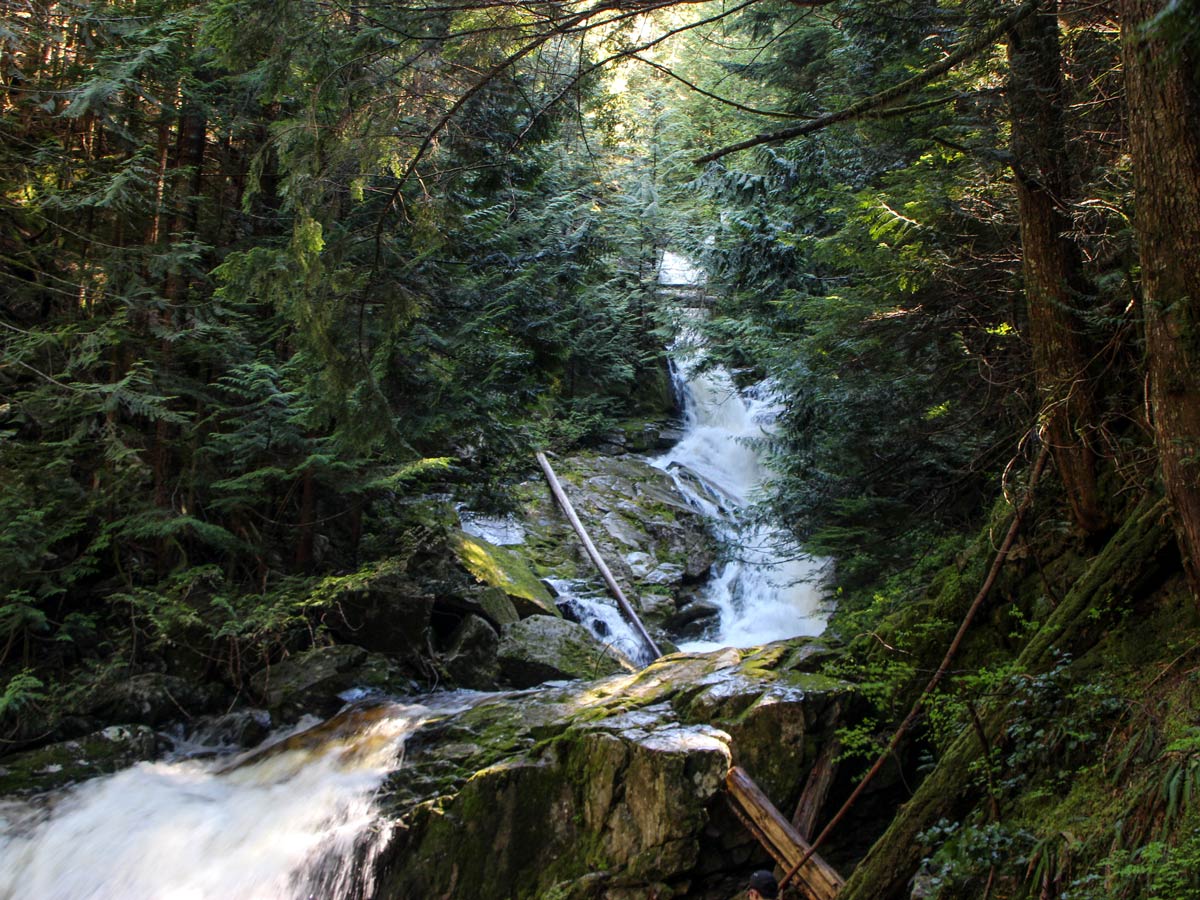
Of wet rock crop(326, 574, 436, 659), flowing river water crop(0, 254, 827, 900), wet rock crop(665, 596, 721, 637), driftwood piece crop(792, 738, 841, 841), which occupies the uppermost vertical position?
wet rock crop(326, 574, 436, 659)

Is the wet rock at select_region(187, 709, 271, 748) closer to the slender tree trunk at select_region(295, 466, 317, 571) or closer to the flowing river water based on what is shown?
the flowing river water

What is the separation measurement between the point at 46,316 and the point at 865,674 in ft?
35.7

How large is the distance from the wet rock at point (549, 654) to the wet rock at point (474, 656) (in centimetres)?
16

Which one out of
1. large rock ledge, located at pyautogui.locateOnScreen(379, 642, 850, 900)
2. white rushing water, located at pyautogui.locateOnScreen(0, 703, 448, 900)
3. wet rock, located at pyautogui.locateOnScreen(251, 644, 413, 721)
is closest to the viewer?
large rock ledge, located at pyautogui.locateOnScreen(379, 642, 850, 900)

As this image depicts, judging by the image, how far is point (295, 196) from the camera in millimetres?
6582

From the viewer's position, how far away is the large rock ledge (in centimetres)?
611

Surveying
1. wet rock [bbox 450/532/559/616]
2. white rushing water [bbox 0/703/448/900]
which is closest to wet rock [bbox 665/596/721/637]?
wet rock [bbox 450/532/559/616]

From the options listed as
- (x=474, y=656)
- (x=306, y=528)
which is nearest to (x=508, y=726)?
(x=474, y=656)

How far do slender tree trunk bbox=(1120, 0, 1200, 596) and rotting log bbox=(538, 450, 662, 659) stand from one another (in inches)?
329

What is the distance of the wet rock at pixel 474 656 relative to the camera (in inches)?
396

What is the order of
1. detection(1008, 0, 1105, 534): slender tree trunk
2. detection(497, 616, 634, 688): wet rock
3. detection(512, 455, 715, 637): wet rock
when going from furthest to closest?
1. detection(512, 455, 715, 637): wet rock
2. detection(497, 616, 634, 688): wet rock
3. detection(1008, 0, 1105, 534): slender tree trunk

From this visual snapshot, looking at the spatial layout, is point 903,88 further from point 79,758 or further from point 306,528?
point 79,758

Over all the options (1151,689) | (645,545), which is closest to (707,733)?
(1151,689)

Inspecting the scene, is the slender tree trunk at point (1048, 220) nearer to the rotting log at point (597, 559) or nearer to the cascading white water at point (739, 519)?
the cascading white water at point (739, 519)
